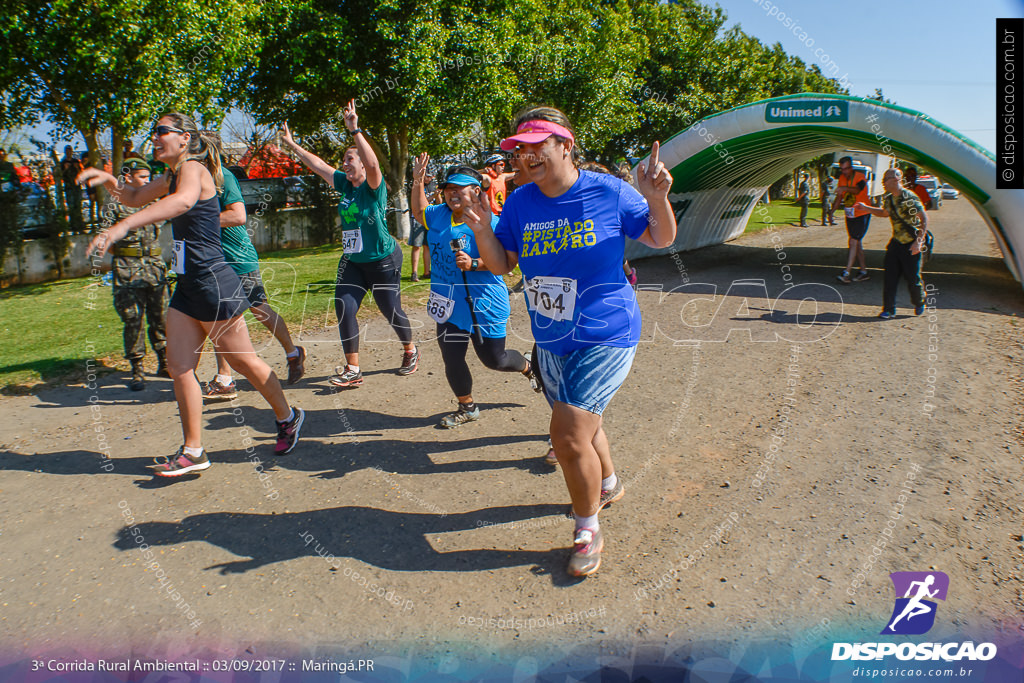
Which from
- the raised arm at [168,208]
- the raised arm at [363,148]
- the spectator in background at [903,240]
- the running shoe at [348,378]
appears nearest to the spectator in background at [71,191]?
the running shoe at [348,378]

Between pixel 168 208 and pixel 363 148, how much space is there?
1.88 m

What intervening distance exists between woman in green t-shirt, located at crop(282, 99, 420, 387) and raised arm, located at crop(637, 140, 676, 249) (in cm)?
320

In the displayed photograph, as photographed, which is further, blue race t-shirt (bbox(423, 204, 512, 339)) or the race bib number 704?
blue race t-shirt (bbox(423, 204, 512, 339))

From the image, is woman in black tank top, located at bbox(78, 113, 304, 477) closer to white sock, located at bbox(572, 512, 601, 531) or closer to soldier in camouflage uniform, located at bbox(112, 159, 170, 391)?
soldier in camouflage uniform, located at bbox(112, 159, 170, 391)

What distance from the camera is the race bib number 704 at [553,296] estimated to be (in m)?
3.12

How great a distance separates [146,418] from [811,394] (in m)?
5.64

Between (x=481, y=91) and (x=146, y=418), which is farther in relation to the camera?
(x=481, y=91)

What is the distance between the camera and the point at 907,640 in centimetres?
267

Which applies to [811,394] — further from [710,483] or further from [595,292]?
[595,292]

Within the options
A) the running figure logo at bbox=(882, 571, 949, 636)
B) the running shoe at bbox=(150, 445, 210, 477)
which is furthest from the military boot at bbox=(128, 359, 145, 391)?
the running figure logo at bbox=(882, 571, 949, 636)

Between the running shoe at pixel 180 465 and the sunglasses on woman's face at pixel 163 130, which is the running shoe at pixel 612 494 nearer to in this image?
the running shoe at pixel 180 465

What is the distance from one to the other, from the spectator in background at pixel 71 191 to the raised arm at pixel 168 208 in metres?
10.9

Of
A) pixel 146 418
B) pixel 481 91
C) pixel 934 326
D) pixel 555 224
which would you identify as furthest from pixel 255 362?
pixel 481 91

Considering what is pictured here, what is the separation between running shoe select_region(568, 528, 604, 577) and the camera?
316cm
